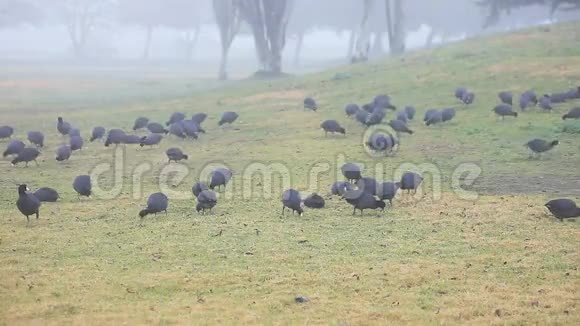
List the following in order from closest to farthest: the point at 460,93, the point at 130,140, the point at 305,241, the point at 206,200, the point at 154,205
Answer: the point at 305,241
the point at 154,205
the point at 206,200
the point at 130,140
the point at 460,93

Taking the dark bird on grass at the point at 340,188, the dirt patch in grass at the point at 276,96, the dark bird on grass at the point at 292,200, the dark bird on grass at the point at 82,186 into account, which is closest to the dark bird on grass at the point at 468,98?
the dirt patch in grass at the point at 276,96

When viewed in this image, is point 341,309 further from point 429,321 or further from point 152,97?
point 152,97

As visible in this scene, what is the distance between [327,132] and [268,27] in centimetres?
2940

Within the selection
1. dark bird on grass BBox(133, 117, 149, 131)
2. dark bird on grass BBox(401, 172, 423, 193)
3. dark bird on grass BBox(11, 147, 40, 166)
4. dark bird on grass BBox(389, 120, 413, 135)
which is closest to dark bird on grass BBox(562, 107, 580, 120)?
dark bird on grass BBox(389, 120, 413, 135)

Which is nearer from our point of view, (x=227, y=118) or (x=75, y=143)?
(x=75, y=143)

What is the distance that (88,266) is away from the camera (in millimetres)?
10984

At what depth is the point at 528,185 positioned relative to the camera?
651 inches

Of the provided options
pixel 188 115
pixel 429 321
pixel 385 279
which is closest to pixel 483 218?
pixel 385 279

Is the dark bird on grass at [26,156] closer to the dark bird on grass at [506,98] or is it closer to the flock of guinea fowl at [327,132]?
the flock of guinea fowl at [327,132]

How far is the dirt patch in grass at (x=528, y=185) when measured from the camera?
52.0 ft

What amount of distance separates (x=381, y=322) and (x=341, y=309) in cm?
63

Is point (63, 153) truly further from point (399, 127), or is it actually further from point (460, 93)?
point (460, 93)

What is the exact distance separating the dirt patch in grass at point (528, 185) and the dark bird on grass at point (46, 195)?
9.38 m

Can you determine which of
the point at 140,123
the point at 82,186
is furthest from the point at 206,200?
the point at 140,123
